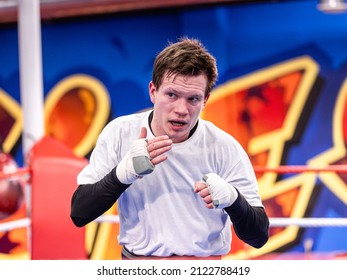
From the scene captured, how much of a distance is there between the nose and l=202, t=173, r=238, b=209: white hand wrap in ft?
0.41

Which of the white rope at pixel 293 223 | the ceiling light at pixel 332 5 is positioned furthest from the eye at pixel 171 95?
the ceiling light at pixel 332 5

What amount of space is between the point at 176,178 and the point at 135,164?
16 centimetres

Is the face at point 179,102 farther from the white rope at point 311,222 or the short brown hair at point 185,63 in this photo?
the white rope at point 311,222

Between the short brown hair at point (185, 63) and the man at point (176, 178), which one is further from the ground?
the short brown hair at point (185, 63)

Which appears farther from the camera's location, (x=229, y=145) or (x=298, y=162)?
(x=298, y=162)

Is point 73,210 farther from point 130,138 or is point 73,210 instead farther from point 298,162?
point 298,162

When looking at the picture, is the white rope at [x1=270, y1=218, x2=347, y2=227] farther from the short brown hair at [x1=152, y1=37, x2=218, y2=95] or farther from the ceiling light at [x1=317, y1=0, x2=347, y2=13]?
the ceiling light at [x1=317, y1=0, x2=347, y2=13]

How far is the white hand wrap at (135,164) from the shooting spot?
1.23 meters

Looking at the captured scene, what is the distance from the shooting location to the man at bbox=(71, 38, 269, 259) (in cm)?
128

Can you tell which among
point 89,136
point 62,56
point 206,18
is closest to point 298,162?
point 206,18

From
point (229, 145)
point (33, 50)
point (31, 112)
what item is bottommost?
point (229, 145)

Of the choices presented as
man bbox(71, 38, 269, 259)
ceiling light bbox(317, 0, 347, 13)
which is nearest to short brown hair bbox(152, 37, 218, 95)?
man bbox(71, 38, 269, 259)

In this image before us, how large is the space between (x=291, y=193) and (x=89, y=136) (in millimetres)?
1516

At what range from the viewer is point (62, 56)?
5.02 m
